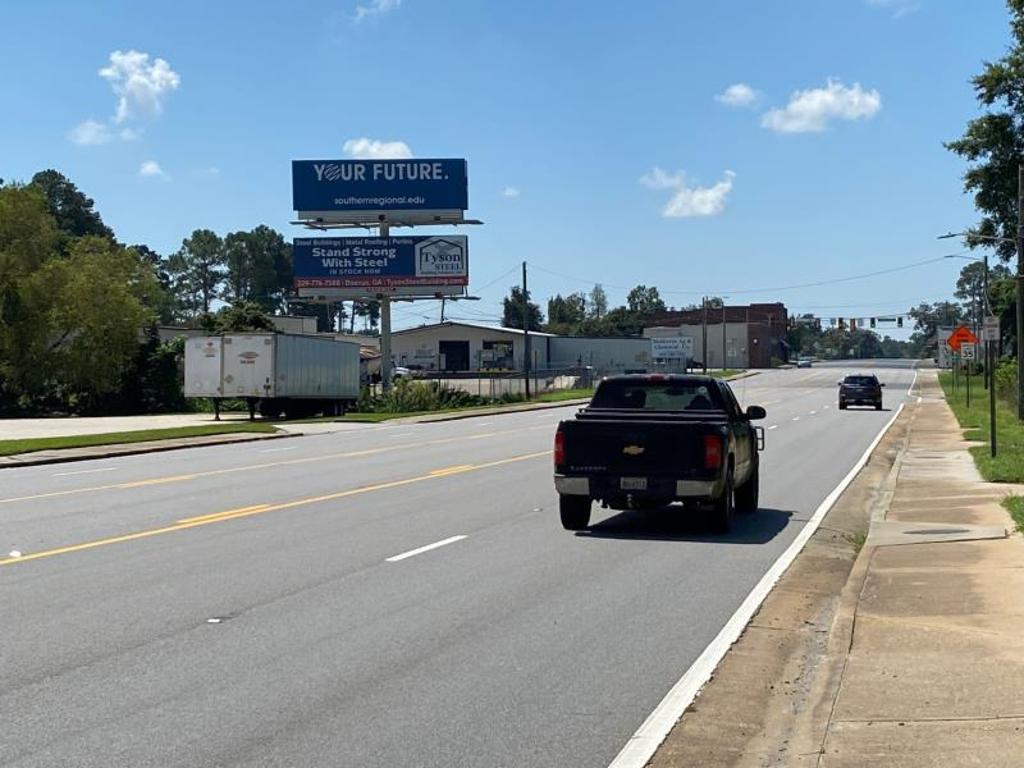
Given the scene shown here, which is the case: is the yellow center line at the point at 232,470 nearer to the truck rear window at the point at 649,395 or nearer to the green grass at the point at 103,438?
the green grass at the point at 103,438

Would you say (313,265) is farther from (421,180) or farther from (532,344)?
(532,344)

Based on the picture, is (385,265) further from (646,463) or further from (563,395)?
(646,463)

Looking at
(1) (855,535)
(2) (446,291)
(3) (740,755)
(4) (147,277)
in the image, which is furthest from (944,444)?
(4) (147,277)

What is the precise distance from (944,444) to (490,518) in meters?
18.4

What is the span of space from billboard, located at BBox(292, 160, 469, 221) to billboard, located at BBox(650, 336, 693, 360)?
57.2m

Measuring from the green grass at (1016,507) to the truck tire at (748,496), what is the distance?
316cm

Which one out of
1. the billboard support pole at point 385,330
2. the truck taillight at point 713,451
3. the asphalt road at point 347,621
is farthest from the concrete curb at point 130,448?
the billboard support pole at point 385,330

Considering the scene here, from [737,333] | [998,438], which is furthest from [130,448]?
[737,333]

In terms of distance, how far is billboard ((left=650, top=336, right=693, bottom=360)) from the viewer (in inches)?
4892

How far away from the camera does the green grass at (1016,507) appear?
13712mm

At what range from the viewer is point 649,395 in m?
16.1

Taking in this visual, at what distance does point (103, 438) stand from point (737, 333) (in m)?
145

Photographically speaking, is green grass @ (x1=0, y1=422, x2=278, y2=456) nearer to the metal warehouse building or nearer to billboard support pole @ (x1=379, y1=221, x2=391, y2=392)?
billboard support pole @ (x1=379, y1=221, x2=391, y2=392)

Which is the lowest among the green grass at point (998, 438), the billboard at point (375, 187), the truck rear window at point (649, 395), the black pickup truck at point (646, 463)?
the green grass at point (998, 438)
